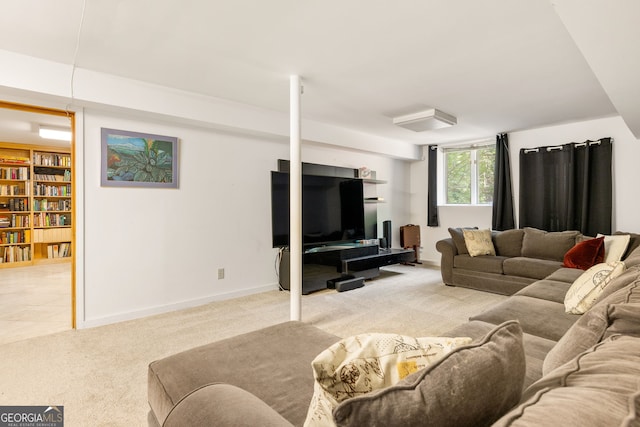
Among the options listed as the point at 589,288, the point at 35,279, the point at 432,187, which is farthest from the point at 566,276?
the point at 35,279

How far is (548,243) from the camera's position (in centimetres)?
439

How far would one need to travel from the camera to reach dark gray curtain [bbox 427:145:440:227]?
635 centimetres

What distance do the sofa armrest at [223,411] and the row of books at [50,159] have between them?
7660 mm

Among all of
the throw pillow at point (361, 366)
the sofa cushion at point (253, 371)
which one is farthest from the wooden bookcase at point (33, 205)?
the throw pillow at point (361, 366)

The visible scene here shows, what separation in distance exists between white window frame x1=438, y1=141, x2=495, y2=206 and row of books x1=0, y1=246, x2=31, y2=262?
7.92m

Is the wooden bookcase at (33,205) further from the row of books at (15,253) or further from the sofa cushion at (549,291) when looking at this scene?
the sofa cushion at (549,291)

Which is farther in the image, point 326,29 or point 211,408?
point 326,29

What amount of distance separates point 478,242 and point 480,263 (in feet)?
1.16

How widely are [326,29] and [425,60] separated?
0.96 meters

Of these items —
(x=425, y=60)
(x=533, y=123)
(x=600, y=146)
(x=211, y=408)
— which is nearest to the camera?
(x=211, y=408)

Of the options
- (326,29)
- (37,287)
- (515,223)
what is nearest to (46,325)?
(37,287)

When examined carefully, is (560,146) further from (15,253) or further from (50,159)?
(15,253)

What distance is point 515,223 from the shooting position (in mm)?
5441

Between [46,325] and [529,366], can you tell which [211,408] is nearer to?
[529,366]
